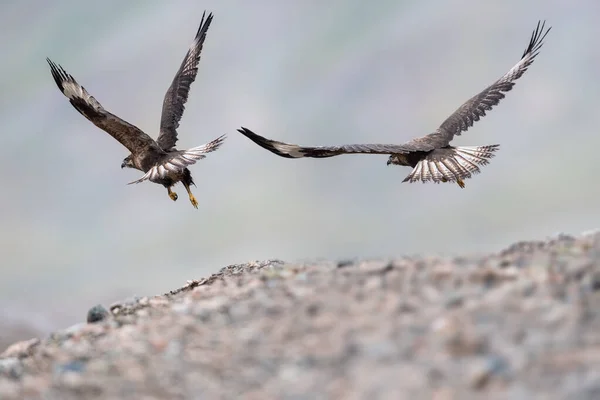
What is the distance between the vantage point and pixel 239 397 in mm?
4227

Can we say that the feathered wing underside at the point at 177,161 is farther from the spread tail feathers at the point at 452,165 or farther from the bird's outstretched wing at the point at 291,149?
the spread tail feathers at the point at 452,165

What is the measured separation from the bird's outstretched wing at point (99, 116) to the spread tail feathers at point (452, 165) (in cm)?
477

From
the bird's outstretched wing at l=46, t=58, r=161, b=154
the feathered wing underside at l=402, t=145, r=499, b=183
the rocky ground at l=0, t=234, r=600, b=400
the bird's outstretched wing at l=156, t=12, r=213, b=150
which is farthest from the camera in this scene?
the bird's outstretched wing at l=156, t=12, r=213, b=150

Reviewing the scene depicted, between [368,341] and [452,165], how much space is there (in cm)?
847

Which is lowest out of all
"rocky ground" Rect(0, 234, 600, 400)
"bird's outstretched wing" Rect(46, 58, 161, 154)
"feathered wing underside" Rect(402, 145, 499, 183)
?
"rocky ground" Rect(0, 234, 600, 400)

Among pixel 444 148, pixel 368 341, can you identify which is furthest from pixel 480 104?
pixel 368 341

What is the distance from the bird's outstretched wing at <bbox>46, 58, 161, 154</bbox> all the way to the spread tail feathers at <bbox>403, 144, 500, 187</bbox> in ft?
15.7

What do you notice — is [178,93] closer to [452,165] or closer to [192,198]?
[192,198]

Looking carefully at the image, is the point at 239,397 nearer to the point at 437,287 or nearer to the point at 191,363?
the point at 191,363

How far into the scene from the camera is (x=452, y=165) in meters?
12.4

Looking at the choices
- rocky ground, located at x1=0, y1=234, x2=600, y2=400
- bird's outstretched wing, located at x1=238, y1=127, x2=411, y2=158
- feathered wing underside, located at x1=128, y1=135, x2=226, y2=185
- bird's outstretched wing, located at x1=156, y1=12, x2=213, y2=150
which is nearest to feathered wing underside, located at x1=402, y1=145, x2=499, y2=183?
bird's outstretched wing, located at x1=238, y1=127, x2=411, y2=158

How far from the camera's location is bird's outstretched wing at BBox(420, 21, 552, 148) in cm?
1369

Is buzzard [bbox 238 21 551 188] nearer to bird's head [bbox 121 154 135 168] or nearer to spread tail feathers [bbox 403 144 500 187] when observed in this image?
spread tail feathers [bbox 403 144 500 187]

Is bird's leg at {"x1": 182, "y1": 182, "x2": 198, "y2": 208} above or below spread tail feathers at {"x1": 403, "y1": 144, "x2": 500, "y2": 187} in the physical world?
above
